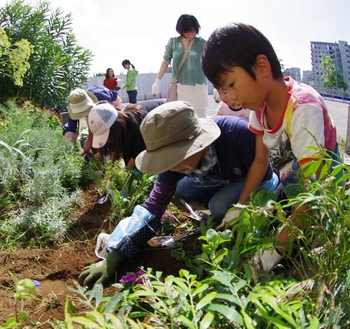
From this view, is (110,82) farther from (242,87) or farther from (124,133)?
(242,87)

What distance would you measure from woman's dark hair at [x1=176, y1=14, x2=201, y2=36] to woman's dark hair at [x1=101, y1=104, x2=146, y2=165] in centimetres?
137

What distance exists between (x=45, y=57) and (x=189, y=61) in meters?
6.78

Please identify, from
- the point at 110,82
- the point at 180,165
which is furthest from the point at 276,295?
the point at 110,82

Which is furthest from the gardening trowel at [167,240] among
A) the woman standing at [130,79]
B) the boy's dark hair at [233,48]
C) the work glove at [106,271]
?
the woman standing at [130,79]

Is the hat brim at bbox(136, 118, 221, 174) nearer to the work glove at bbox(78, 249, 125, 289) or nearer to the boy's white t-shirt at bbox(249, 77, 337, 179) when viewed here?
the boy's white t-shirt at bbox(249, 77, 337, 179)

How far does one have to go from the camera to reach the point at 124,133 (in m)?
2.55

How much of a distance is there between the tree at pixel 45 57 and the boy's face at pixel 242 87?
8074mm

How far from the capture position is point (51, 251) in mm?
2154

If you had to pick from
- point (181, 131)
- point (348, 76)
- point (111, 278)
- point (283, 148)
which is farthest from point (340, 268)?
point (348, 76)

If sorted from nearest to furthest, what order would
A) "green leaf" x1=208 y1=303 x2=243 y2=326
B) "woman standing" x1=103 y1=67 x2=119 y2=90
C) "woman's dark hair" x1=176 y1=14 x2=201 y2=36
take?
1. "green leaf" x1=208 y1=303 x2=243 y2=326
2. "woman's dark hair" x1=176 y1=14 x2=201 y2=36
3. "woman standing" x1=103 y1=67 x2=119 y2=90

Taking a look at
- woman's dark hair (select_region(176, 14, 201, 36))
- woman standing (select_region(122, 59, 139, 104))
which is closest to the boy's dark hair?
woman's dark hair (select_region(176, 14, 201, 36))

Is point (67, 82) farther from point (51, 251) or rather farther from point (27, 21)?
point (51, 251)

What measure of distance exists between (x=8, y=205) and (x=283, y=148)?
1.92 m

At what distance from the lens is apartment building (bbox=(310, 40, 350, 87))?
102606 millimetres
